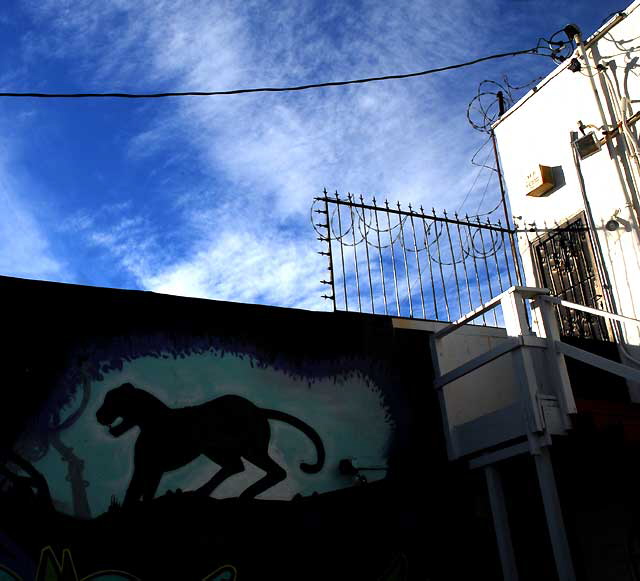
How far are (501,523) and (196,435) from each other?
294cm

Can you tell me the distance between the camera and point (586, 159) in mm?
8883

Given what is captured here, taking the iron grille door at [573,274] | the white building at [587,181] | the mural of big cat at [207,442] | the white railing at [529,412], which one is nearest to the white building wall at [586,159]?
the white building at [587,181]

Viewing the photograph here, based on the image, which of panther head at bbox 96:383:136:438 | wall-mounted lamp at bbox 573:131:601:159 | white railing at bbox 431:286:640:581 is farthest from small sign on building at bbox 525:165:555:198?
panther head at bbox 96:383:136:438

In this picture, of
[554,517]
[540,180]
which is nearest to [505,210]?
[540,180]

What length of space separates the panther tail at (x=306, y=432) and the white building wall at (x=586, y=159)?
3.76 meters

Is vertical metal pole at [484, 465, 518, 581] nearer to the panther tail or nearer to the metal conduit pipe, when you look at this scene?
the panther tail

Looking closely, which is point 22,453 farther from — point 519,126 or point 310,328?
point 519,126

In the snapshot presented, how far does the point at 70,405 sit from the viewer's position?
6043mm

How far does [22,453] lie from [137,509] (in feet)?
3.31

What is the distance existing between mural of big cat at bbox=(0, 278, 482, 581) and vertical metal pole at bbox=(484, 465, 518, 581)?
1.74 feet

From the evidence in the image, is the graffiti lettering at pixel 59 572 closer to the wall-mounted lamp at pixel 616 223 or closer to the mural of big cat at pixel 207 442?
the mural of big cat at pixel 207 442

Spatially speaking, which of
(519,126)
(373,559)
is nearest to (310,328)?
(373,559)

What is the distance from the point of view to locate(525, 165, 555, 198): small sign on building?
30.4 feet

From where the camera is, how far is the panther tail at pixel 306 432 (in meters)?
6.86
